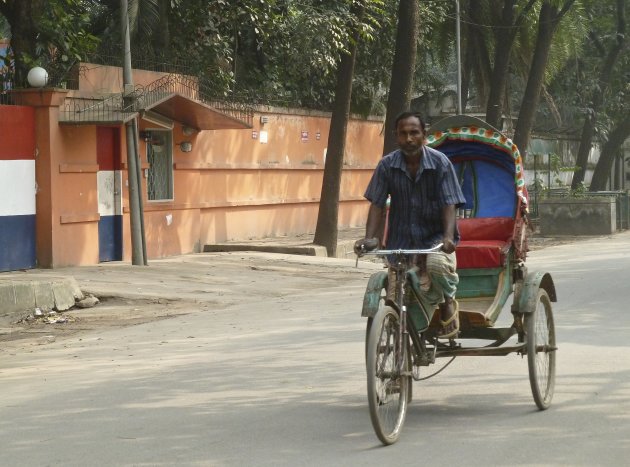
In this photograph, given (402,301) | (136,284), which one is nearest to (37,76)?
(136,284)

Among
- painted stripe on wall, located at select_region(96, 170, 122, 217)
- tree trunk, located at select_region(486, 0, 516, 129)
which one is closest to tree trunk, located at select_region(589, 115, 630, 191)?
tree trunk, located at select_region(486, 0, 516, 129)

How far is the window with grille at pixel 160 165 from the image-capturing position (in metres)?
22.9

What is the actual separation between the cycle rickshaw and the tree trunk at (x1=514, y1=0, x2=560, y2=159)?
22.7m

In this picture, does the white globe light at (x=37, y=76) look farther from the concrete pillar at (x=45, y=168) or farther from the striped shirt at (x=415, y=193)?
the striped shirt at (x=415, y=193)

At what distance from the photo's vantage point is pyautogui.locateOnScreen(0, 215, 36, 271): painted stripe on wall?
18.4 metres

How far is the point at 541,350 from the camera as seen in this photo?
8008 mm

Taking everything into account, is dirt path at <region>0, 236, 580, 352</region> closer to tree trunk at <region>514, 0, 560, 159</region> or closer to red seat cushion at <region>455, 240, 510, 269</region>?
red seat cushion at <region>455, 240, 510, 269</region>

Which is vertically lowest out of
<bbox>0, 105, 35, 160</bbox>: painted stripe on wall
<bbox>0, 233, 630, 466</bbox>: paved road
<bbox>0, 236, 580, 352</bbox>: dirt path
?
<bbox>0, 233, 630, 466</bbox>: paved road

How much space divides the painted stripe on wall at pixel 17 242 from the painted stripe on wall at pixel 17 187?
12 cm

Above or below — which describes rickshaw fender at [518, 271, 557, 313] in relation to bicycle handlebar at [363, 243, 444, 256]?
below

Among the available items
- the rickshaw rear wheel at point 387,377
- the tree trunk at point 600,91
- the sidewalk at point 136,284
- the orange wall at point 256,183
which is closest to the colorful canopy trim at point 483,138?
the rickshaw rear wheel at point 387,377

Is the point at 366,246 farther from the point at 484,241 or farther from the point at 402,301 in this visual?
the point at 484,241

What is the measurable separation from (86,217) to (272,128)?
9084 mm

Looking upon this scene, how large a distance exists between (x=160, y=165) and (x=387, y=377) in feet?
55.7
